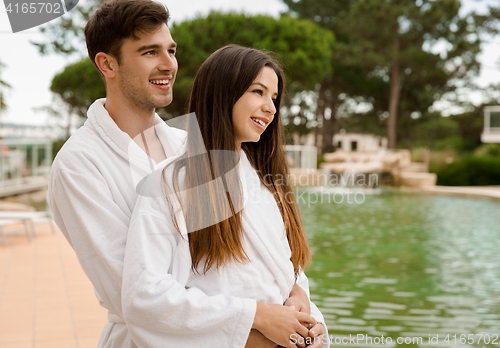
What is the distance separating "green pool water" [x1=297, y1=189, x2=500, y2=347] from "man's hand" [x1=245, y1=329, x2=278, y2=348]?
250cm

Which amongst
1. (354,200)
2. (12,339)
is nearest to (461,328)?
(12,339)

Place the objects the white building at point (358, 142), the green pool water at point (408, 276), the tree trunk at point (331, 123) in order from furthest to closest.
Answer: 1. the white building at point (358, 142)
2. the tree trunk at point (331, 123)
3. the green pool water at point (408, 276)

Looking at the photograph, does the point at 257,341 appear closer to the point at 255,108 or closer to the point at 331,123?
the point at 255,108

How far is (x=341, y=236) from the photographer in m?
8.09

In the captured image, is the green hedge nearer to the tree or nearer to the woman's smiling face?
the tree

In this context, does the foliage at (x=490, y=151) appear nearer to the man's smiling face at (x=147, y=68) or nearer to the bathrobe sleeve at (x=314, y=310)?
the bathrobe sleeve at (x=314, y=310)

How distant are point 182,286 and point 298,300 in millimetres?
346

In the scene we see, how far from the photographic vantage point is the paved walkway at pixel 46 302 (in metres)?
3.04

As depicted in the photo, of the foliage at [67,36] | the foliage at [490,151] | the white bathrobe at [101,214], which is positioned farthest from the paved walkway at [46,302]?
the foliage at [490,151]

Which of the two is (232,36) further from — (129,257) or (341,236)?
(129,257)

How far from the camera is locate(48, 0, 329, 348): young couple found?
1101 mm

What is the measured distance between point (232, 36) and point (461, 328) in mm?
17818

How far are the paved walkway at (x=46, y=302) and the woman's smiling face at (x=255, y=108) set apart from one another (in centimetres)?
219

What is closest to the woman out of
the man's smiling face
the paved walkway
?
the man's smiling face
